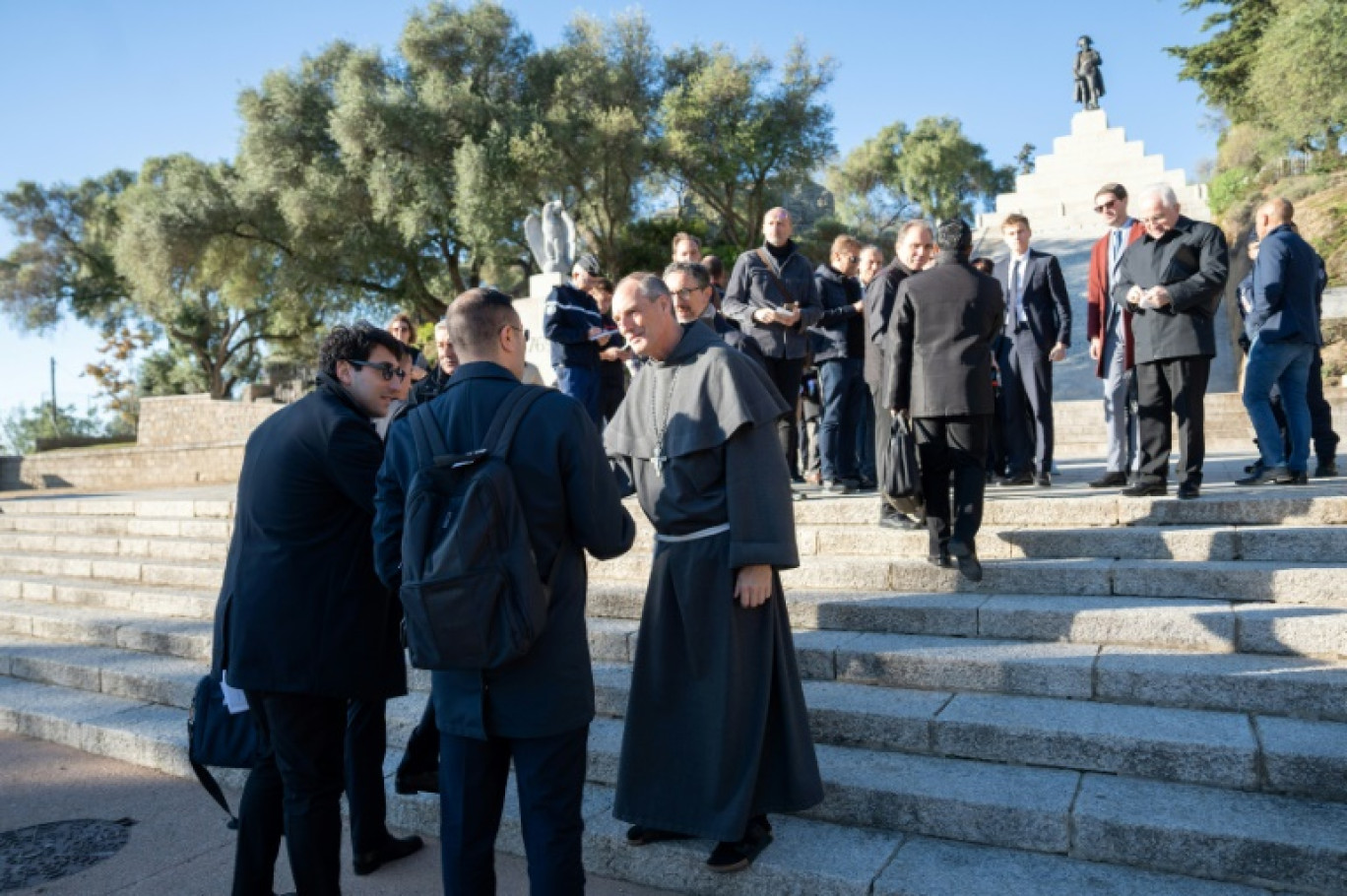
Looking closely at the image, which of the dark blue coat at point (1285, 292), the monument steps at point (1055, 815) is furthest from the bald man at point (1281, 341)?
the monument steps at point (1055, 815)

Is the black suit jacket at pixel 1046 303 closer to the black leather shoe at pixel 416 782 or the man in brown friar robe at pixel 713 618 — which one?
the man in brown friar robe at pixel 713 618

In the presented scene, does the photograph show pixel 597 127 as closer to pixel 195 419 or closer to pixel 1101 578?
pixel 195 419

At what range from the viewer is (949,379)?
4629 mm

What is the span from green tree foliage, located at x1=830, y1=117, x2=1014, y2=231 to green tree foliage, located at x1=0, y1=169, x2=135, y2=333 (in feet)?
129

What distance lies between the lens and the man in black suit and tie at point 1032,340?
6.71 meters

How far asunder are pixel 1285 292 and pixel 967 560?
3196mm

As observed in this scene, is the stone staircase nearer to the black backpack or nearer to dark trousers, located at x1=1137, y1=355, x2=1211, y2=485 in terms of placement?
dark trousers, located at x1=1137, y1=355, x2=1211, y2=485

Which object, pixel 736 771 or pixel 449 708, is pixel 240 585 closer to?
pixel 449 708

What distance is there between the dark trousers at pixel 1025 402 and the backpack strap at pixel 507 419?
205 inches

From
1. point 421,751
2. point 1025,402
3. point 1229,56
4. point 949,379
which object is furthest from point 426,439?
point 1229,56

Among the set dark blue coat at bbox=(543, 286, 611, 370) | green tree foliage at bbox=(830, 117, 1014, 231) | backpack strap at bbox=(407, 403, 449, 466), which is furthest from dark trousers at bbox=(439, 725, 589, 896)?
green tree foliage at bbox=(830, 117, 1014, 231)

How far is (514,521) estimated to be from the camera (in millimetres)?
2318

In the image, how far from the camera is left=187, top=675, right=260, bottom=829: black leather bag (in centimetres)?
309

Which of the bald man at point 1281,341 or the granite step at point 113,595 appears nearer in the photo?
the bald man at point 1281,341
